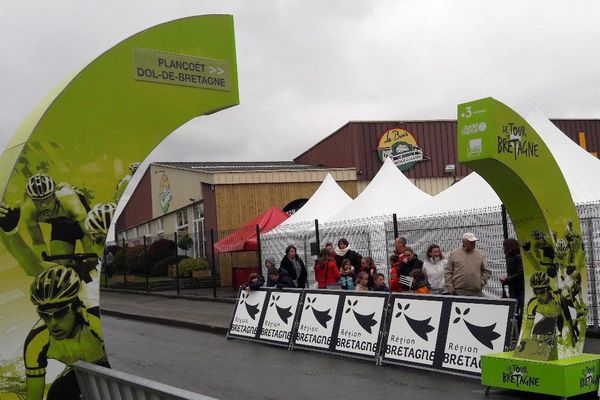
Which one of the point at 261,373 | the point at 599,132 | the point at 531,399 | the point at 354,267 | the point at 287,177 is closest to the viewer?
the point at 531,399

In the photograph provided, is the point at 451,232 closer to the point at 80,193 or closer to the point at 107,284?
the point at 80,193

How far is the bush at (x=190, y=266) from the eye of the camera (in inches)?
1182

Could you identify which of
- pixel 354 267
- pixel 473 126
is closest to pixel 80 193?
pixel 473 126

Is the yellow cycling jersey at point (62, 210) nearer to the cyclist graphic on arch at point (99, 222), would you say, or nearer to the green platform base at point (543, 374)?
the cyclist graphic on arch at point (99, 222)

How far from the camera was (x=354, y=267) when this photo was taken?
15.3 meters

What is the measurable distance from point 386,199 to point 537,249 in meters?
12.3

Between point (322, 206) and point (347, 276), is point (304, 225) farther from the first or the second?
point (347, 276)

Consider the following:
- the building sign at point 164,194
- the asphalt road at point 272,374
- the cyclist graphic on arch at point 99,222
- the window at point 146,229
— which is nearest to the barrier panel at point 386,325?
the asphalt road at point 272,374

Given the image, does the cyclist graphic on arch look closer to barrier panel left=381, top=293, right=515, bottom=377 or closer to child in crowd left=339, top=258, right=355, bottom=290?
barrier panel left=381, top=293, right=515, bottom=377

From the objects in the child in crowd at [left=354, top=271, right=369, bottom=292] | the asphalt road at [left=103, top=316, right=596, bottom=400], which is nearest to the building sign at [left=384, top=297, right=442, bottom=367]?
the asphalt road at [left=103, top=316, right=596, bottom=400]

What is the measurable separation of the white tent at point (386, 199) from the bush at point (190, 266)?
407 inches

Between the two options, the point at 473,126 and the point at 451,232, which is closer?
the point at 473,126

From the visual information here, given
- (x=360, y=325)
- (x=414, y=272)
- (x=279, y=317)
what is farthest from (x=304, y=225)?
(x=360, y=325)

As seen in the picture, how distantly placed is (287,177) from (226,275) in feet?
17.0
